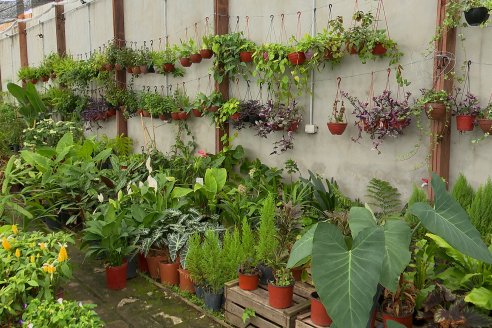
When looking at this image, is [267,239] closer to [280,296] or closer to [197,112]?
[280,296]

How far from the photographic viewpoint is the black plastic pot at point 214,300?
3.99 meters

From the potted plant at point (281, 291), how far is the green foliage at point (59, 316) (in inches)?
45.9

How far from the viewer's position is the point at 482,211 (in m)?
3.73

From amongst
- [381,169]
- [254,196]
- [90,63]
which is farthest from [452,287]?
[90,63]

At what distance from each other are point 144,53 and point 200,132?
5.62 feet

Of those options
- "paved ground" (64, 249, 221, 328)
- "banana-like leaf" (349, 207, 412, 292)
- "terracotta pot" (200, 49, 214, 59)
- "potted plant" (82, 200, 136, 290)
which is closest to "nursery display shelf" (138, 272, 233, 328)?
"paved ground" (64, 249, 221, 328)

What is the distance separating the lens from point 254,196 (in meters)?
5.09

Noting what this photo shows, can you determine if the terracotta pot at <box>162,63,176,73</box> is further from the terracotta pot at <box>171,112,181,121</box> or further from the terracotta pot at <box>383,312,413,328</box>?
the terracotta pot at <box>383,312,413,328</box>

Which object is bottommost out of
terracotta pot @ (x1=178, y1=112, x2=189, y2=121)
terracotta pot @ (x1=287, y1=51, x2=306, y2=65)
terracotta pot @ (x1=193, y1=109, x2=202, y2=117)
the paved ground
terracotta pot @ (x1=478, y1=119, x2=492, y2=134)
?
the paved ground

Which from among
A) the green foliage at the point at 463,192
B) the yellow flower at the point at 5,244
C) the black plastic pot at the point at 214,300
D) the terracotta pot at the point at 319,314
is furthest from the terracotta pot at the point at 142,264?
the green foliage at the point at 463,192

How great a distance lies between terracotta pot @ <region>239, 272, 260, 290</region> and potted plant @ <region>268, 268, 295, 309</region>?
0.86 ft

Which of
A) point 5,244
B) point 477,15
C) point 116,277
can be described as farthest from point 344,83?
point 5,244

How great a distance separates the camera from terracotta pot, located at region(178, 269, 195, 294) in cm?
432

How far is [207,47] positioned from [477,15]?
11.1ft
